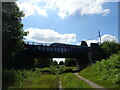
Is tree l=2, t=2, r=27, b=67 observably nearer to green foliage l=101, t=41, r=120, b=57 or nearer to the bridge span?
the bridge span

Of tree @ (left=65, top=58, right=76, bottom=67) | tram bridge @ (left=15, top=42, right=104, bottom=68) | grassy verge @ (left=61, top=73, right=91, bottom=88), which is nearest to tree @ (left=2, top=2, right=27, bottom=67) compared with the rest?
grassy verge @ (left=61, top=73, right=91, bottom=88)

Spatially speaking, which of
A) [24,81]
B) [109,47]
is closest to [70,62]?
[109,47]

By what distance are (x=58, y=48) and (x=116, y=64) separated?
3593cm

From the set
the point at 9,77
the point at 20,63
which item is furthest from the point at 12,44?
the point at 20,63

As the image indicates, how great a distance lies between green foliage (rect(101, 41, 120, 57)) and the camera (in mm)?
57469

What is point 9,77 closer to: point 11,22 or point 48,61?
point 11,22

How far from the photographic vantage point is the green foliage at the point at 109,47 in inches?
2263

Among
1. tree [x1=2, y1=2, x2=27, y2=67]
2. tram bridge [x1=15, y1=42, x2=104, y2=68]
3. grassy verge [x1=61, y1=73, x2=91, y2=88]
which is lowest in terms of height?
grassy verge [x1=61, y1=73, x2=91, y2=88]

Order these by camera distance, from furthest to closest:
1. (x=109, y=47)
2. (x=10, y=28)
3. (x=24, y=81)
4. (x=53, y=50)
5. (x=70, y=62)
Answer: (x=70, y=62) → (x=109, y=47) → (x=53, y=50) → (x=10, y=28) → (x=24, y=81)

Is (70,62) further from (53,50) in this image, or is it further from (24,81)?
(24,81)

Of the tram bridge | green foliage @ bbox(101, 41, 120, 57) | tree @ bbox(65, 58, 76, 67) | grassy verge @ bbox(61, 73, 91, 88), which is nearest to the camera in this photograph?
grassy verge @ bbox(61, 73, 91, 88)

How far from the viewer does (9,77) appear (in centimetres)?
1705

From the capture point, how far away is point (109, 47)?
190 ft

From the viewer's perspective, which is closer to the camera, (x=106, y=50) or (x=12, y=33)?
(x=12, y=33)
